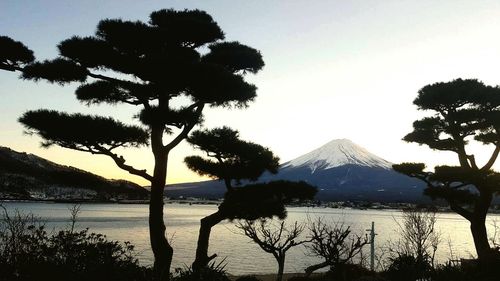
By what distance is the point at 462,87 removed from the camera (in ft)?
45.5

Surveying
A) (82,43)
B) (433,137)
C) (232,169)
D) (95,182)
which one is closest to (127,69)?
(82,43)

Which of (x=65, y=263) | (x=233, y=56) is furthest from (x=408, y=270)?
(x=65, y=263)

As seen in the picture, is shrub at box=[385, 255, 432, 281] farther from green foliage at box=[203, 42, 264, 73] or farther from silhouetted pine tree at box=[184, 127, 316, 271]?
green foliage at box=[203, 42, 264, 73]

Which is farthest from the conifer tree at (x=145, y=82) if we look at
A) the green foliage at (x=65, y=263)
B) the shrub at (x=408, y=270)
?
A: the shrub at (x=408, y=270)

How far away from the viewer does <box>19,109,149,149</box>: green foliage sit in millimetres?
9000

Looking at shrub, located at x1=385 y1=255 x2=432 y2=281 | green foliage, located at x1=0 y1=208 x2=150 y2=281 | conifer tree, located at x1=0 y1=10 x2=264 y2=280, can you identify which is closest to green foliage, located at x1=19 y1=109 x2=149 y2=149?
conifer tree, located at x1=0 y1=10 x2=264 y2=280

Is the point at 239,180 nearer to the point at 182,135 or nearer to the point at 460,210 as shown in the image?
the point at 182,135

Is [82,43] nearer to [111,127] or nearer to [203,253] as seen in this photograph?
[111,127]

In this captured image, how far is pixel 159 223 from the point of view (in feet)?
33.0

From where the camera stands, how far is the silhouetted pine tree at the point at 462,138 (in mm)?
13539

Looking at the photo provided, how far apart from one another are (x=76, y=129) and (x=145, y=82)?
1.98 meters

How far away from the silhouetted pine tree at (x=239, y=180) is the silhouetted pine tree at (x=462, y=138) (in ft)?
16.5

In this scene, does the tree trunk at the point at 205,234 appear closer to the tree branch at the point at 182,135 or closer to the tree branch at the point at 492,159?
the tree branch at the point at 182,135

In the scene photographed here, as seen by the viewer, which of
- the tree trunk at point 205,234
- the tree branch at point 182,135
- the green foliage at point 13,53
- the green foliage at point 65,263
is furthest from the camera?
the tree trunk at point 205,234
